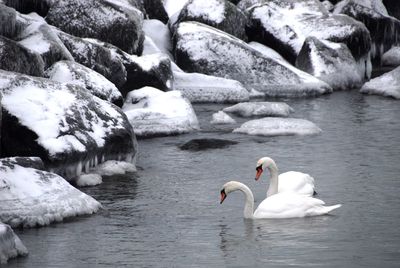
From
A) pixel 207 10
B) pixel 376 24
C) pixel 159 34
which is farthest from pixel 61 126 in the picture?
pixel 376 24

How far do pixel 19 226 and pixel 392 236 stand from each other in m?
5.03

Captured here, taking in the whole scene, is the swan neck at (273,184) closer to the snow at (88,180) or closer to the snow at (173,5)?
the snow at (88,180)

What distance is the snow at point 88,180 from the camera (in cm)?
1723

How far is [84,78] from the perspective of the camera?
2262cm

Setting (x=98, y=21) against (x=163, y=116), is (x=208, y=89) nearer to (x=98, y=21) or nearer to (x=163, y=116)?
(x=98, y=21)

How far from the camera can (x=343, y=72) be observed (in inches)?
1232

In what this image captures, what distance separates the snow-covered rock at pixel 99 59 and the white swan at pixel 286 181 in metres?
9.61

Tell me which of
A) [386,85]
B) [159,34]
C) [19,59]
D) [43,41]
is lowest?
[386,85]

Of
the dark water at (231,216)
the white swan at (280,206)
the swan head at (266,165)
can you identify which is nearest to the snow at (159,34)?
the dark water at (231,216)

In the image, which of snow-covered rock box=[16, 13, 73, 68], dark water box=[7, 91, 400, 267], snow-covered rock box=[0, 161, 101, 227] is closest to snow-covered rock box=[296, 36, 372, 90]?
dark water box=[7, 91, 400, 267]

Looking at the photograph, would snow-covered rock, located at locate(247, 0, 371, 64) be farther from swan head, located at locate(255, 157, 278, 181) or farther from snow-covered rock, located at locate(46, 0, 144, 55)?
swan head, located at locate(255, 157, 278, 181)

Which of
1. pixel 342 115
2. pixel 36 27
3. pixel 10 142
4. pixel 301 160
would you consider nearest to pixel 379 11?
pixel 342 115

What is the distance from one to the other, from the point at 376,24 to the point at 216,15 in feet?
24.3

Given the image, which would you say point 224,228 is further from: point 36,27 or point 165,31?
point 165,31
